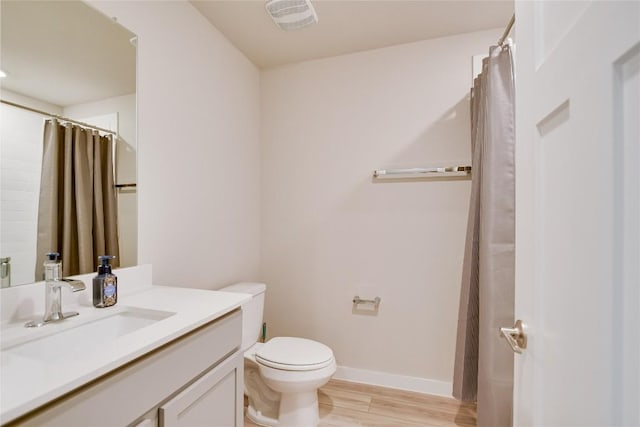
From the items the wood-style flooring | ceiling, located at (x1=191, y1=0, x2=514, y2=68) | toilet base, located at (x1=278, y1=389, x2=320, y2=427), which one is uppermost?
ceiling, located at (x1=191, y1=0, x2=514, y2=68)

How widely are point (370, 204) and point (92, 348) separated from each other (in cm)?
172

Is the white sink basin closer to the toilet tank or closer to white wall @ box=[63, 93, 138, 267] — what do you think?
white wall @ box=[63, 93, 138, 267]

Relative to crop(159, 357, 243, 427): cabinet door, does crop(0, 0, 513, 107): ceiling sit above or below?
above

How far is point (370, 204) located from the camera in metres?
2.22

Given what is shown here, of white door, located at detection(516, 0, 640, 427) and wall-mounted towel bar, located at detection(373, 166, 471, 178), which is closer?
white door, located at detection(516, 0, 640, 427)

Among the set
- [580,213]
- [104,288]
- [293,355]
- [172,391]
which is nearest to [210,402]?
[172,391]

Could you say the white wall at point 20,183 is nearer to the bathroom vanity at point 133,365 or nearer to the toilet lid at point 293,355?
the bathroom vanity at point 133,365

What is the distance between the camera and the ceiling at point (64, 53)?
1.01 meters

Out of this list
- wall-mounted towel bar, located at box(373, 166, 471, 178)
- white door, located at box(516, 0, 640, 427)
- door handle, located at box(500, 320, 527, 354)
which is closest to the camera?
white door, located at box(516, 0, 640, 427)

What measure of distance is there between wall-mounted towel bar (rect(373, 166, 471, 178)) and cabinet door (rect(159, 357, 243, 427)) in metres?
1.47

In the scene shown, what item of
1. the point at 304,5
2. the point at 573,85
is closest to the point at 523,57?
the point at 573,85

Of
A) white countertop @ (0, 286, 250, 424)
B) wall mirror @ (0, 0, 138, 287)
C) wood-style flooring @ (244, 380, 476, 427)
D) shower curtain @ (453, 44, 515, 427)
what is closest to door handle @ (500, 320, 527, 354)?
shower curtain @ (453, 44, 515, 427)

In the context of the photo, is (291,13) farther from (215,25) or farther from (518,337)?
(518,337)

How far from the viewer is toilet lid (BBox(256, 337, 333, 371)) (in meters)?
1.61
